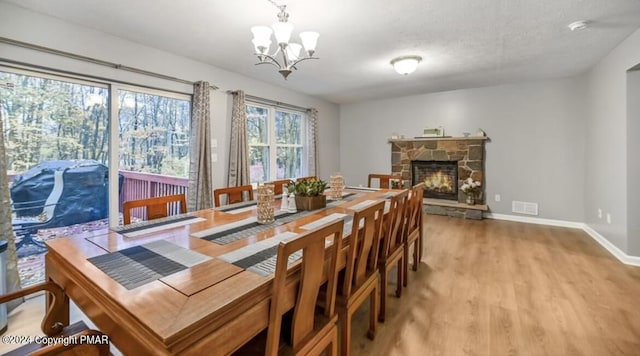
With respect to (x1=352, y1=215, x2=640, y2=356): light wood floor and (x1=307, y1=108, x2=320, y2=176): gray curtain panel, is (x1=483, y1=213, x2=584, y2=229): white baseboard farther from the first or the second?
(x1=307, y1=108, x2=320, y2=176): gray curtain panel

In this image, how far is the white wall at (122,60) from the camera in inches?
89.4

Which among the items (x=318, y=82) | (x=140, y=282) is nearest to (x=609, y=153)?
(x=318, y=82)

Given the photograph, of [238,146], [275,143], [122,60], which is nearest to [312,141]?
[275,143]

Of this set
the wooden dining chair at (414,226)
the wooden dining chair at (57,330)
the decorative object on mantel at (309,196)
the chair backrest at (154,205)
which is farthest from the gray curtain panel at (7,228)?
the wooden dining chair at (414,226)

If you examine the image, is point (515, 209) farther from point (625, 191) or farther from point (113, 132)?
point (113, 132)

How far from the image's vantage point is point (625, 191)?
3.00 meters

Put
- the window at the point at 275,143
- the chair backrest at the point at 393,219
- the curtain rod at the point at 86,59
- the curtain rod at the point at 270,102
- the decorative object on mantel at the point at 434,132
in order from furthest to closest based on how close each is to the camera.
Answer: the decorative object on mantel at the point at 434,132
the window at the point at 275,143
the curtain rod at the point at 270,102
the curtain rod at the point at 86,59
the chair backrest at the point at 393,219

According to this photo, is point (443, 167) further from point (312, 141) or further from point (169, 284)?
point (169, 284)

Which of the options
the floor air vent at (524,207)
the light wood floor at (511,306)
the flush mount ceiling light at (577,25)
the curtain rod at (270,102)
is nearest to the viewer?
the light wood floor at (511,306)

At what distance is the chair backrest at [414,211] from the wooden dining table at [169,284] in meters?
1.19

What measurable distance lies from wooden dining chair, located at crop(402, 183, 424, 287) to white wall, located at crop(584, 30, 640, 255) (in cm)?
219

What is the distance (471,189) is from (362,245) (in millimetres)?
4237

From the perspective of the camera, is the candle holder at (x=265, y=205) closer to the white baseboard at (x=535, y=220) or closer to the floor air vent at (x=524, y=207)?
the white baseboard at (x=535, y=220)

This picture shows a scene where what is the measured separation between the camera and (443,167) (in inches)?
218
